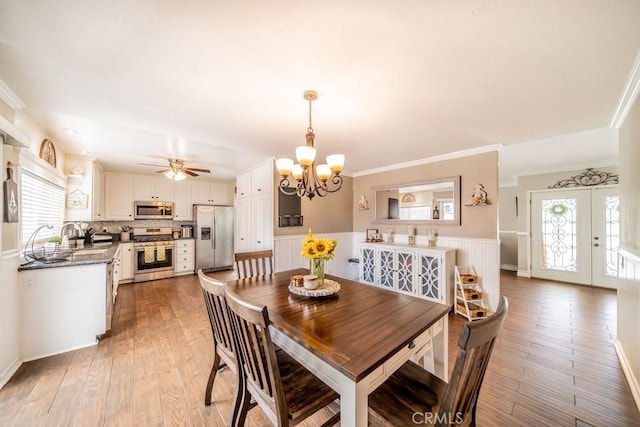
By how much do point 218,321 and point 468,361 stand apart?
1.33m

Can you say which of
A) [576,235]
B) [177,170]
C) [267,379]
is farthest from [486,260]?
[177,170]

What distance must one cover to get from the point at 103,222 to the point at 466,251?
681 cm

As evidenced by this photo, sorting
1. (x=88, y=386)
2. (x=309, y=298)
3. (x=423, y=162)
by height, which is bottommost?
(x=88, y=386)

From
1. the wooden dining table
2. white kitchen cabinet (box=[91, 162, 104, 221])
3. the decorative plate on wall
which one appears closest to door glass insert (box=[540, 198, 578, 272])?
the wooden dining table

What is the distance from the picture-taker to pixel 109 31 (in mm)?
1221

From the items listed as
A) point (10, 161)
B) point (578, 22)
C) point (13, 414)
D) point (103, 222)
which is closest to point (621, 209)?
point (578, 22)

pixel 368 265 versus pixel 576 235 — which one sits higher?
pixel 576 235

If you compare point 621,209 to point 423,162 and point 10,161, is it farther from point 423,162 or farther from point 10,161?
point 10,161

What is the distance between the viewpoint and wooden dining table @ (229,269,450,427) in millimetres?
958

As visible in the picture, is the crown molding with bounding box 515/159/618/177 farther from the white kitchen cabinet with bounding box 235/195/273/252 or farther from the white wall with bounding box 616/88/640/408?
the white kitchen cabinet with bounding box 235/195/273/252

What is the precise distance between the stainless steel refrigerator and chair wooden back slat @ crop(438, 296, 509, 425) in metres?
5.68

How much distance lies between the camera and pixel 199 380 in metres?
1.93

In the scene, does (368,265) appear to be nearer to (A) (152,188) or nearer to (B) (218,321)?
(B) (218,321)

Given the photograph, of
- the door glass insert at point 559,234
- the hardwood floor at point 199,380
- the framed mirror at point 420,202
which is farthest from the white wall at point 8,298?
the door glass insert at point 559,234
